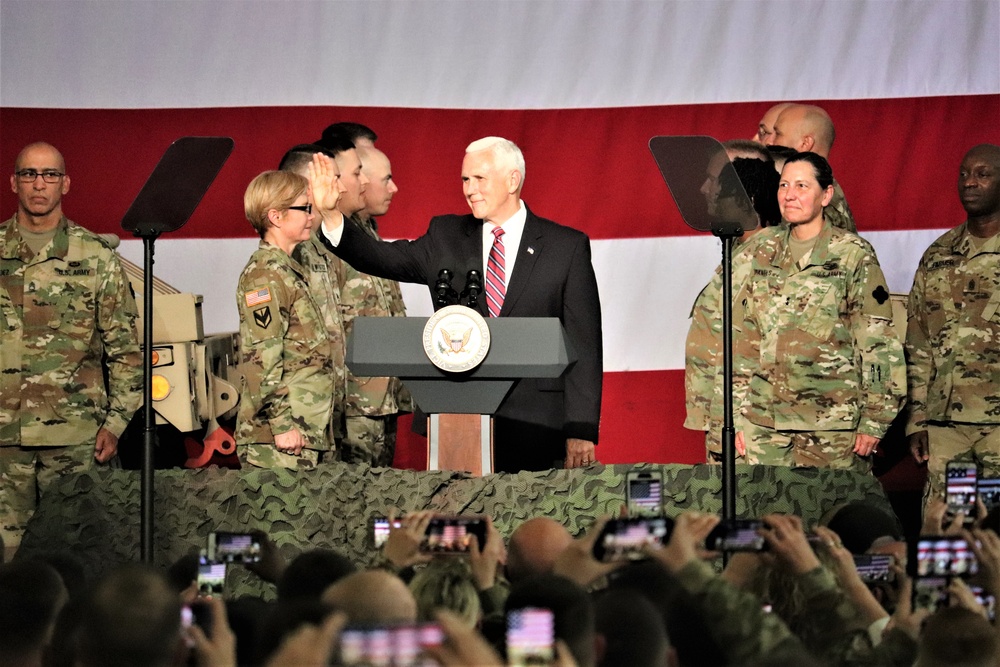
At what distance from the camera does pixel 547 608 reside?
2387mm

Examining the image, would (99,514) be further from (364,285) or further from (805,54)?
(805,54)

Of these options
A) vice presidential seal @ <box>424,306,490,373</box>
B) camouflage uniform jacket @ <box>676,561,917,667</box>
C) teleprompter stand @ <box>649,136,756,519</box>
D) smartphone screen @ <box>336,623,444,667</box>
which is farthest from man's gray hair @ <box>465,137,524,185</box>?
smartphone screen @ <box>336,623,444,667</box>

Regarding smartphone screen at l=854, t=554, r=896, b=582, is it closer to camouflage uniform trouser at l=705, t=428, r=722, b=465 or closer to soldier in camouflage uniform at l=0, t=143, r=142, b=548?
camouflage uniform trouser at l=705, t=428, r=722, b=465

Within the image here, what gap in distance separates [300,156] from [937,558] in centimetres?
361

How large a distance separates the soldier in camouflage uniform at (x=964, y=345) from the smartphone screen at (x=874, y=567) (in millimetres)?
2255

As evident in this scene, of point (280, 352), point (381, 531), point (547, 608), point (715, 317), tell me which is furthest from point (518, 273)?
point (547, 608)

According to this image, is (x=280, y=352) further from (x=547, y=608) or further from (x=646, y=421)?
(x=547, y=608)

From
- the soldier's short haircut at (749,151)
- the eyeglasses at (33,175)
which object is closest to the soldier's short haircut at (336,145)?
the eyeglasses at (33,175)

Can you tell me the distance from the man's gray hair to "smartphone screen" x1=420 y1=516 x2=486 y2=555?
6.64ft

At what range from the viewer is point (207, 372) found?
6137 mm

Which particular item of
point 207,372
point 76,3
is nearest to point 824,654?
point 207,372

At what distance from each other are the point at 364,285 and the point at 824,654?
3341 millimetres

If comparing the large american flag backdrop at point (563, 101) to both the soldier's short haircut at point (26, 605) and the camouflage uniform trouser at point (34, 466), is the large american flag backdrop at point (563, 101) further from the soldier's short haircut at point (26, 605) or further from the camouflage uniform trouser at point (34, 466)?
the soldier's short haircut at point (26, 605)

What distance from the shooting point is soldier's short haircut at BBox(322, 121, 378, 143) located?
20.4 ft
